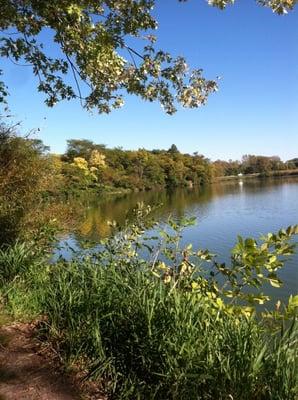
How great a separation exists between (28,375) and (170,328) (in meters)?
1.22

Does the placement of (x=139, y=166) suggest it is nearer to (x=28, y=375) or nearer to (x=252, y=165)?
(x=252, y=165)

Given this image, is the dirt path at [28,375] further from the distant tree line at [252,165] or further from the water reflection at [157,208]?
the distant tree line at [252,165]

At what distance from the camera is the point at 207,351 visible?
324 centimetres

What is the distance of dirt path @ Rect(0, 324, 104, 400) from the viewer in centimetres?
324

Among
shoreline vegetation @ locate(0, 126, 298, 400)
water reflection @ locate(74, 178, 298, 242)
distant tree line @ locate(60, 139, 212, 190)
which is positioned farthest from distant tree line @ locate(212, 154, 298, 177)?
shoreline vegetation @ locate(0, 126, 298, 400)

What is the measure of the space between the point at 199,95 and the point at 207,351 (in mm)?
4759

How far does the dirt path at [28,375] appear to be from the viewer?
3240 mm

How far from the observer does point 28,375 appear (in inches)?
139

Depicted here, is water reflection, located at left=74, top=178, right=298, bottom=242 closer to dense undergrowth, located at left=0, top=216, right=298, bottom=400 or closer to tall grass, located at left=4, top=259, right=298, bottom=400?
dense undergrowth, located at left=0, top=216, right=298, bottom=400

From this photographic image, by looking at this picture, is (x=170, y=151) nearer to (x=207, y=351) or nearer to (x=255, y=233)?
(x=255, y=233)

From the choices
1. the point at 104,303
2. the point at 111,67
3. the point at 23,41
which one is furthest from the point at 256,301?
the point at 23,41

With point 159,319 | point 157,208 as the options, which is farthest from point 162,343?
point 157,208

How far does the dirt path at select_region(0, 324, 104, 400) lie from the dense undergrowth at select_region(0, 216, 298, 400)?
0.17 metres

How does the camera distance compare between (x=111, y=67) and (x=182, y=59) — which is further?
(x=182, y=59)
